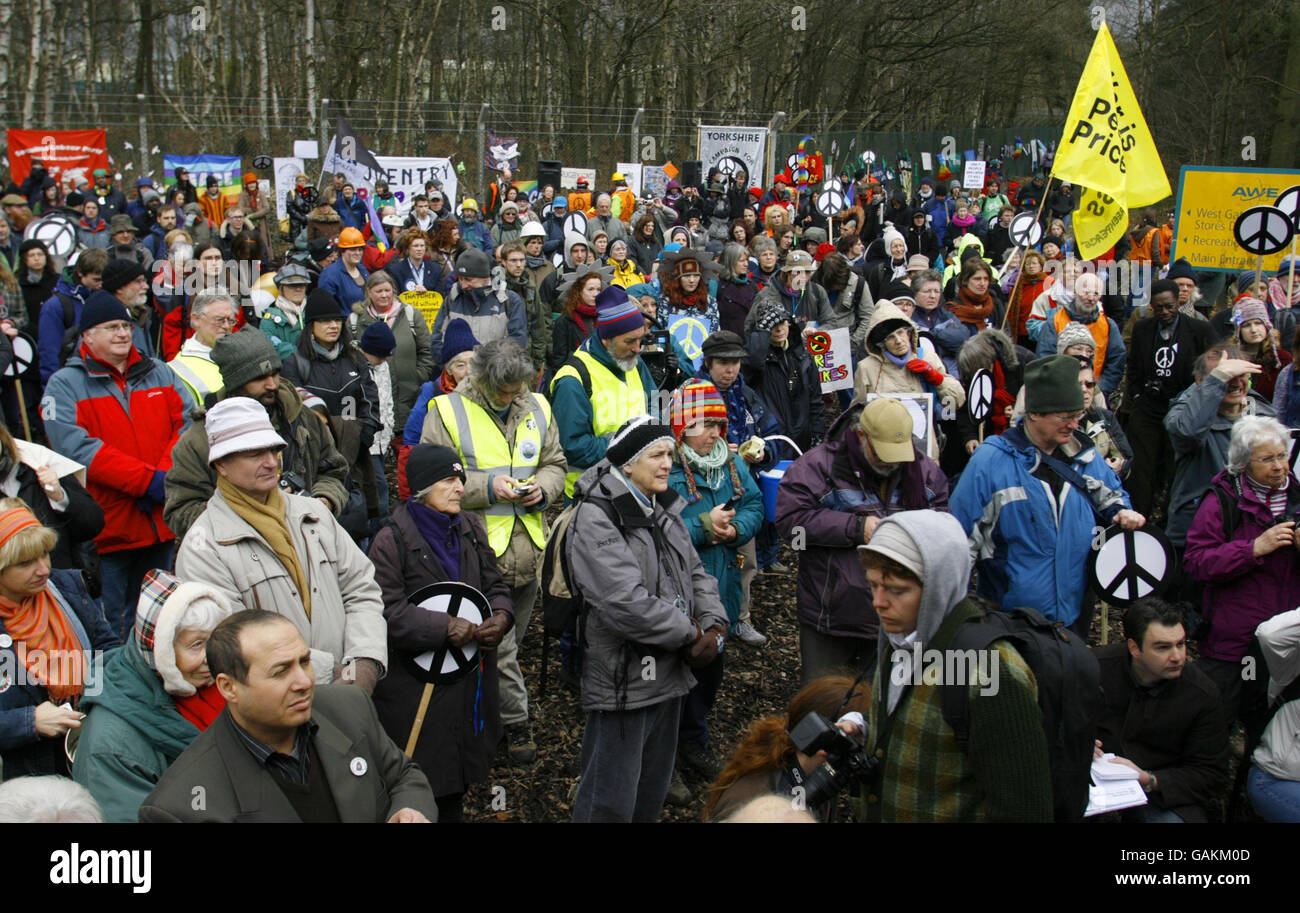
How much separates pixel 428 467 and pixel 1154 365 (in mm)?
6068

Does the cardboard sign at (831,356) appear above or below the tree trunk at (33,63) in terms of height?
below

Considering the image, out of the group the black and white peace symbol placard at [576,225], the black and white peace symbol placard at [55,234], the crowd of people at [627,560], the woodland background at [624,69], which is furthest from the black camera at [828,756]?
the woodland background at [624,69]

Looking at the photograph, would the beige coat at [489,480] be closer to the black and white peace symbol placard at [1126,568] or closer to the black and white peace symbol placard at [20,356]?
the black and white peace symbol placard at [1126,568]

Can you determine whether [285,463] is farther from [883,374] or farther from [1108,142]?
[1108,142]

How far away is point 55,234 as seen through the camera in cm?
1113

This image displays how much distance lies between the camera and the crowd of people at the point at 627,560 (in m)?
2.85

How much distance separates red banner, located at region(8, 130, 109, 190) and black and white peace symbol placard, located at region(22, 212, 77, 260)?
12.1 m

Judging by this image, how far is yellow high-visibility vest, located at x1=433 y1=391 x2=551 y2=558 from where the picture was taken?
17.9 feet

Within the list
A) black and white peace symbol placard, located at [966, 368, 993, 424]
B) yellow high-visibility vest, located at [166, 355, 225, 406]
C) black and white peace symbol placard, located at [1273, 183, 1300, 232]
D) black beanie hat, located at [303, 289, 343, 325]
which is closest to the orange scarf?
yellow high-visibility vest, located at [166, 355, 225, 406]

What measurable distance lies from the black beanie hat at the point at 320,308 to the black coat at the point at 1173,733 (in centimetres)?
453

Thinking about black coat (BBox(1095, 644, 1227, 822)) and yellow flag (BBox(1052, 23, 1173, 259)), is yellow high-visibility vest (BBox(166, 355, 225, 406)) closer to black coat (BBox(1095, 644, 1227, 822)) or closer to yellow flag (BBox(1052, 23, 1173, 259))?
black coat (BBox(1095, 644, 1227, 822))

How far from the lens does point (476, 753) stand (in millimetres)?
4312
